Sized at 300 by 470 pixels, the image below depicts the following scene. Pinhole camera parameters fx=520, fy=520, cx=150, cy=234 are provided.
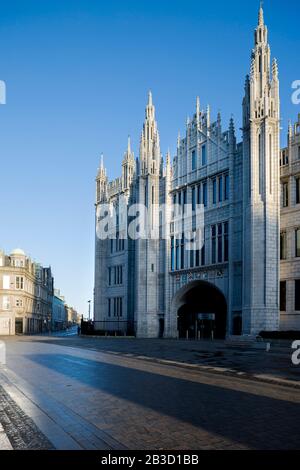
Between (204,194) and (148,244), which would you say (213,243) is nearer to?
(204,194)

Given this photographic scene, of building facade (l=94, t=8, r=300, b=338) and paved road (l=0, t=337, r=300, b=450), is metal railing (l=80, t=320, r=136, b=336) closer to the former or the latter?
building facade (l=94, t=8, r=300, b=338)

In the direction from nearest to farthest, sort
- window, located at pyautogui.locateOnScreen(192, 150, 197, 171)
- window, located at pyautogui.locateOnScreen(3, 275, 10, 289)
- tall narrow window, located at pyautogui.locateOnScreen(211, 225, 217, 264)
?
tall narrow window, located at pyautogui.locateOnScreen(211, 225, 217, 264) < window, located at pyautogui.locateOnScreen(192, 150, 197, 171) < window, located at pyautogui.locateOnScreen(3, 275, 10, 289)

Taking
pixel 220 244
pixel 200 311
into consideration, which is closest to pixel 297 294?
pixel 220 244

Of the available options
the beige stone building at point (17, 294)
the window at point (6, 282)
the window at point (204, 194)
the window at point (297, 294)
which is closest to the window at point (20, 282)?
the beige stone building at point (17, 294)

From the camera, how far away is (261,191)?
4466 cm

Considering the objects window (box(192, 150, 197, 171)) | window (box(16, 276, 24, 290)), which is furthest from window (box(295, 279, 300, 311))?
window (box(16, 276, 24, 290))

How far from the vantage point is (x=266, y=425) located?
960cm

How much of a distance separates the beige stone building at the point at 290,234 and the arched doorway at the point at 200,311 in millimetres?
11005

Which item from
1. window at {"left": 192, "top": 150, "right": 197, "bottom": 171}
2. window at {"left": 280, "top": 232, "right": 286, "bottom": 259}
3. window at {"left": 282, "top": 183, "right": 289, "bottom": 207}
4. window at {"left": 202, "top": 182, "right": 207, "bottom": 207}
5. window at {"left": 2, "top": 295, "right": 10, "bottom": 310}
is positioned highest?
window at {"left": 192, "top": 150, "right": 197, "bottom": 171}

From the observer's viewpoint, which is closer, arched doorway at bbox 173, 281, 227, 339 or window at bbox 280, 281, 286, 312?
window at bbox 280, 281, 286, 312

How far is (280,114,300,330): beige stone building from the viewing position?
144 ft

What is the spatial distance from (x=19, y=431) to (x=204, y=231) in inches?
1809

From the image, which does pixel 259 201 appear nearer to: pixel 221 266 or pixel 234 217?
pixel 234 217

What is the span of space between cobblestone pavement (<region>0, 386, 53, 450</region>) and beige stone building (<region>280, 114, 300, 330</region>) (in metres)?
35.2
